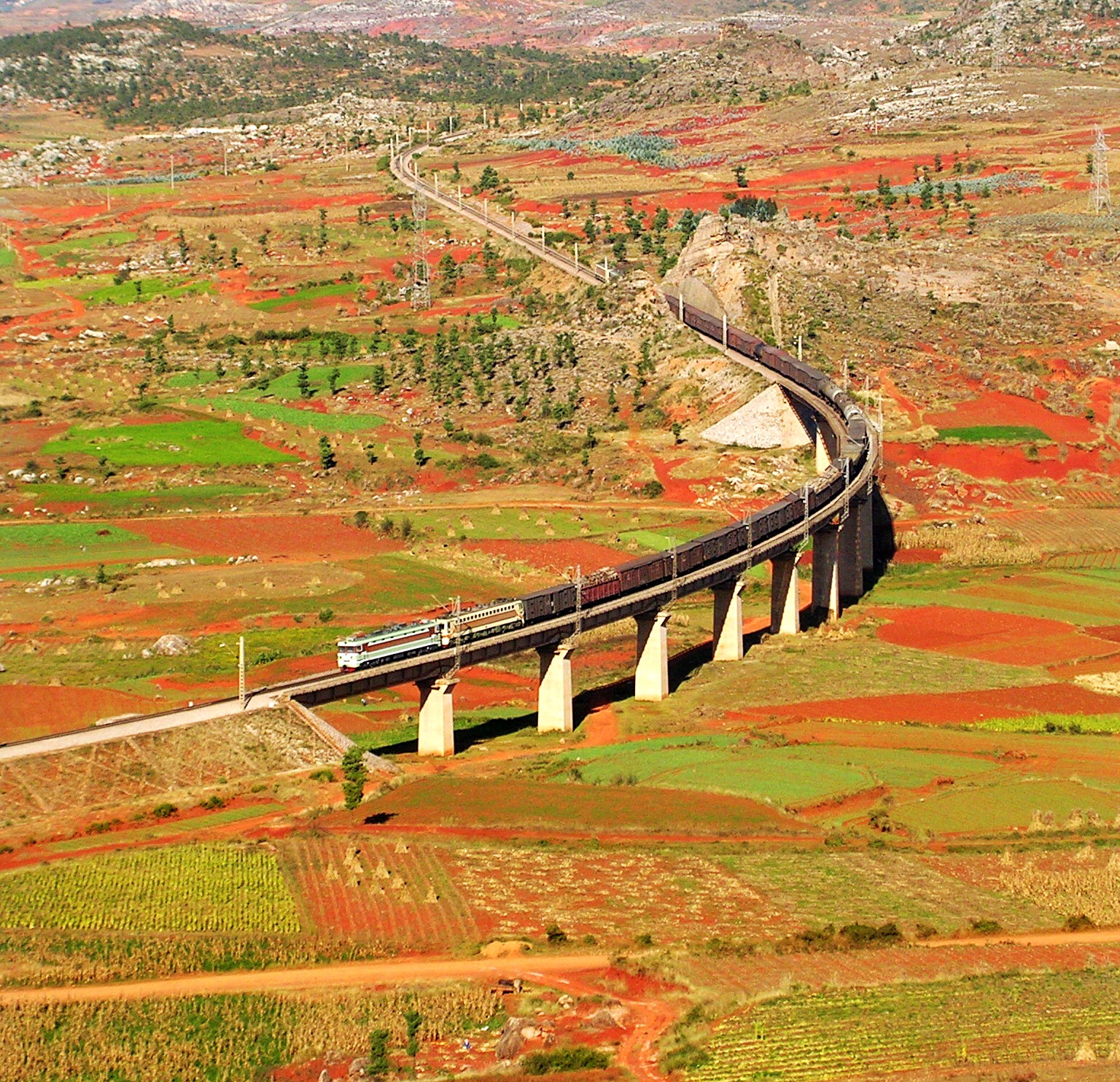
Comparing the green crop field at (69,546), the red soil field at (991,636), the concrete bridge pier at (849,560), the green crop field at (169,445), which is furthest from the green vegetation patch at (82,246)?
the red soil field at (991,636)

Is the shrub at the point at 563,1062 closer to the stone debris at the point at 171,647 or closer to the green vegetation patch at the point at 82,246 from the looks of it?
the stone debris at the point at 171,647

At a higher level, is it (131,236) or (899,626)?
(131,236)

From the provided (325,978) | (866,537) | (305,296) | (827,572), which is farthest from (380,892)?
(305,296)

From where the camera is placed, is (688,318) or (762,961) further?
(688,318)

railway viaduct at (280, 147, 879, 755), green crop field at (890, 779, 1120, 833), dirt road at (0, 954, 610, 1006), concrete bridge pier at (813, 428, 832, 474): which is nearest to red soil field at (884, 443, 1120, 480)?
concrete bridge pier at (813, 428, 832, 474)

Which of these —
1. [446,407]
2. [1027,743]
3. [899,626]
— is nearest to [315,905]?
[1027,743]

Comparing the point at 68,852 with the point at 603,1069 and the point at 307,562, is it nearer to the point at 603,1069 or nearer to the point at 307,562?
the point at 603,1069

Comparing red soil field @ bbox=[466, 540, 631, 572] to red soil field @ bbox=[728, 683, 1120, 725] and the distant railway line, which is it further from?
red soil field @ bbox=[728, 683, 1120, 725]
